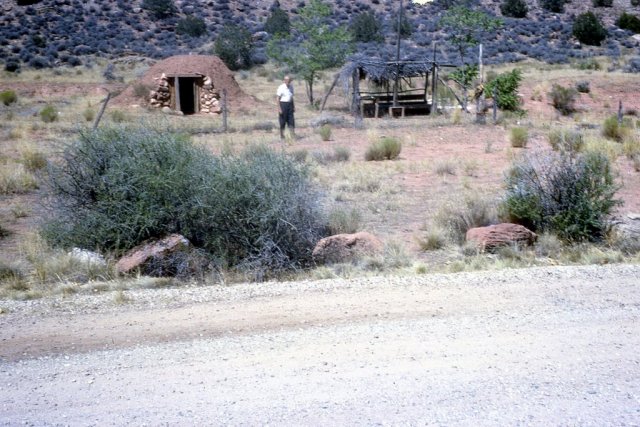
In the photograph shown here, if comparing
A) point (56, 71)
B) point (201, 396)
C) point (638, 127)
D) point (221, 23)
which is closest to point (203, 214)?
point (201, 396)

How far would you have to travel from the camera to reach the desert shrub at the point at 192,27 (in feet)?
195

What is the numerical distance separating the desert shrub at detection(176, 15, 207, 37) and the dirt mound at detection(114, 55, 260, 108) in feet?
87.1

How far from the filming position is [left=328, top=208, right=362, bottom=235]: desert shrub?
1107 cm

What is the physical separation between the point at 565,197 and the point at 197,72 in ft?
80.8

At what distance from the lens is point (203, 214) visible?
9891 mm

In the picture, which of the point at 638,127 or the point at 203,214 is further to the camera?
the point at 638,127

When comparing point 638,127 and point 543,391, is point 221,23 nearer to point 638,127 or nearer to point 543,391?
point 638,127

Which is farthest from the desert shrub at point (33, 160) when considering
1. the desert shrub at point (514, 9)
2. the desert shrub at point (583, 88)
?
the desert shrub at point (514, 9)

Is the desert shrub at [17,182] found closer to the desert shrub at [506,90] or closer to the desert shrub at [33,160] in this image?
the desert shrub at [33,160]

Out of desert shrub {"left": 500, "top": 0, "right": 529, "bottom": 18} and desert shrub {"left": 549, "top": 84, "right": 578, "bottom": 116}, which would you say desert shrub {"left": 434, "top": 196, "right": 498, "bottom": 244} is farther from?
desert shrub {"left": 500, "top": 0, "right": 529, "bottom": 18}

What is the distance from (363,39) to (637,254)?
5092 cm

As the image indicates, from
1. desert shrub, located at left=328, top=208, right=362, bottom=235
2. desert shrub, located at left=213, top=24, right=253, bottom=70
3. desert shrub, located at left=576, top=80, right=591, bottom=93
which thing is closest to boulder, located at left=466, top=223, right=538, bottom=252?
desert shrub, located at left=328, top=208, right=362, bottom=235

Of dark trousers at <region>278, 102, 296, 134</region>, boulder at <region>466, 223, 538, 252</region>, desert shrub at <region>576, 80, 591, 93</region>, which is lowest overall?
boulder at <region>466, 223, 538, 252</region>

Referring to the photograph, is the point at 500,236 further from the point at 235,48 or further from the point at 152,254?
the point at 235,48
